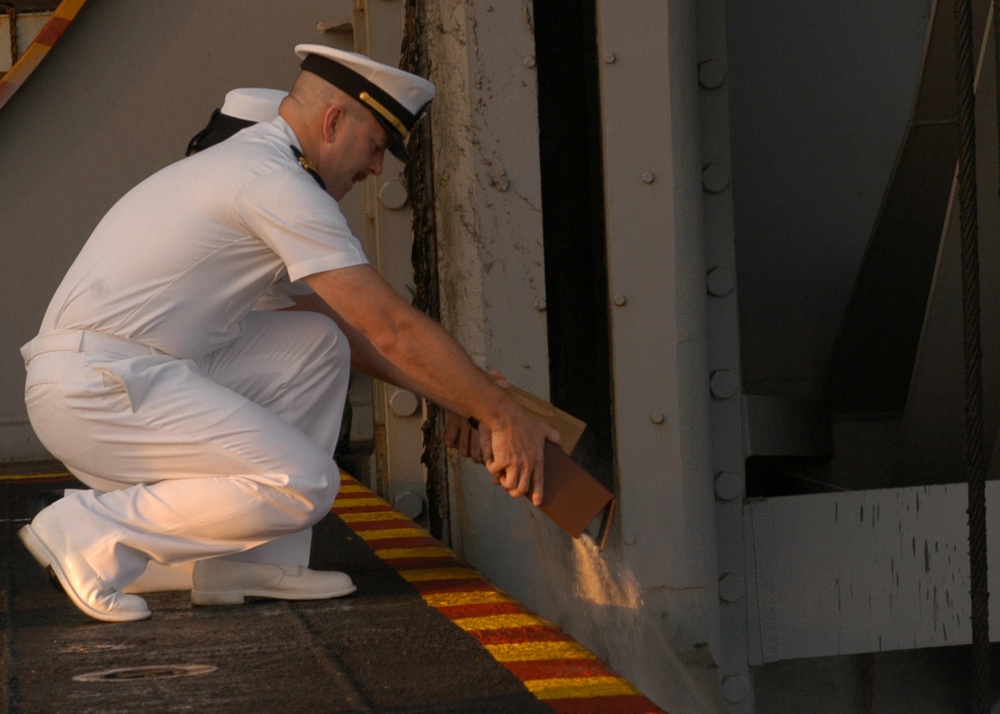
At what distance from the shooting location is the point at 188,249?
3111 mm

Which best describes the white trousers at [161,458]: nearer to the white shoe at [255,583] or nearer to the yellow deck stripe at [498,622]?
the white shoe at [255,583]

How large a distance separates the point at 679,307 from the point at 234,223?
1.24 meters

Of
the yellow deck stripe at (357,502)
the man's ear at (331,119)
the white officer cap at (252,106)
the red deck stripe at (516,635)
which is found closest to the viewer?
the red deck stripe at (516,635)

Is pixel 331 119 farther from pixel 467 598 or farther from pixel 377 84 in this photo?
pixel 467 598

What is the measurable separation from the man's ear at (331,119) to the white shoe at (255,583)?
1.08m

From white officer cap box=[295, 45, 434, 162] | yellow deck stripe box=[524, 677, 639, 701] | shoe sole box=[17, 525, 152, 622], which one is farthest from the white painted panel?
shoe sole box=[17, 525, 152, 622]

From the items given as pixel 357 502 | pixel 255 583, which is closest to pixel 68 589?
pixel 255 583

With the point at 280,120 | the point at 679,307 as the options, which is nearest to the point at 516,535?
the point at 679,307

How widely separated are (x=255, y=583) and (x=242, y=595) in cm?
4

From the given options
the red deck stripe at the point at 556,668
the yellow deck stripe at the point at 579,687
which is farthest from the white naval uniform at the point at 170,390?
the yellow deck stripe at the point at 579,687

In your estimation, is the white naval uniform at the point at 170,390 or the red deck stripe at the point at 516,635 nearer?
the red deck stripe at the point at 516,635

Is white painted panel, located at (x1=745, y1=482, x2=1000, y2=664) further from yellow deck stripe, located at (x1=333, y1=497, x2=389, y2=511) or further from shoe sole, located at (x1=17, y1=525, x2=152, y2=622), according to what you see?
shoe sole, located at (x1=17, y1=525, x2=152, y2=622)

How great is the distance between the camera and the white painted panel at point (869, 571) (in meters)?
4.02

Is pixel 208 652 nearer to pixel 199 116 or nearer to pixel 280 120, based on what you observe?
pixel 280 120
